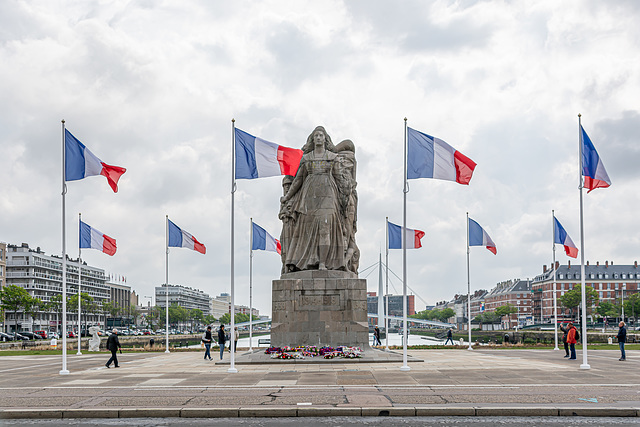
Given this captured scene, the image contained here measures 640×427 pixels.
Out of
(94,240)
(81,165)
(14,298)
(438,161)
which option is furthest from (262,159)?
(14,298)

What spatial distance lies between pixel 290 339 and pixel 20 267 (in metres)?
129

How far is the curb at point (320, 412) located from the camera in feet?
51.8

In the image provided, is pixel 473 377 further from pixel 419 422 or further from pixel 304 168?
pixel 304 168

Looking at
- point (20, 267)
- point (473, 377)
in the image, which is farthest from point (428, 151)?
point (20, 267)

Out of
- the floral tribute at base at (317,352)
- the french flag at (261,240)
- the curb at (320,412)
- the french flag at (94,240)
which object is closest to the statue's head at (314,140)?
the french flag at (261,240)

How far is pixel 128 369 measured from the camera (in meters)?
29.0

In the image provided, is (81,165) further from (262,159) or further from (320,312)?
(320,312)

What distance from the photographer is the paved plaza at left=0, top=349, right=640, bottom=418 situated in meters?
16.2

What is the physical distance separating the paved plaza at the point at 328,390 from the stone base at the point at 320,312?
320 cm

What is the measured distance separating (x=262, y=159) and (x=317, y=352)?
912cm

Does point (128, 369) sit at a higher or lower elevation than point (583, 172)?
lower

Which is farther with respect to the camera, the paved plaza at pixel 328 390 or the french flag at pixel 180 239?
the french flag at pixel 180 239

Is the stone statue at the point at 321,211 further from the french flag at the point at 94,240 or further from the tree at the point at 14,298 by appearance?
the tree at the point at 14,298

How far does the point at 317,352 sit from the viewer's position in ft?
98.1
